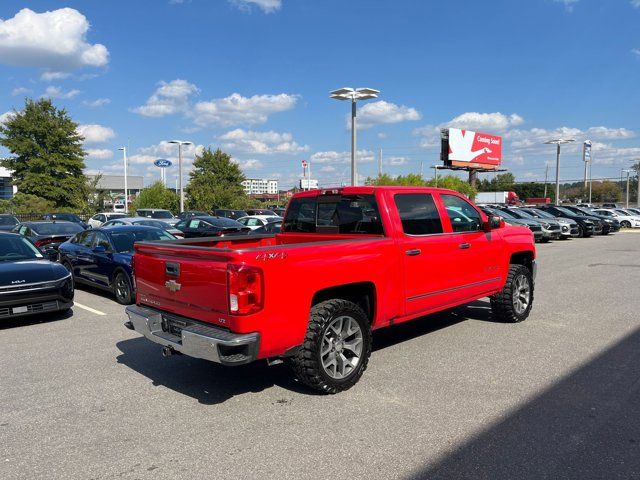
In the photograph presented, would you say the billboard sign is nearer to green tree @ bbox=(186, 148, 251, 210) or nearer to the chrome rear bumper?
green tree @ bbox=(186, 148, 251, 210)

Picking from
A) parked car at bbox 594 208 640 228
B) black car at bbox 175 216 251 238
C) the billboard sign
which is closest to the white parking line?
black car at bbox 175 216 251 238

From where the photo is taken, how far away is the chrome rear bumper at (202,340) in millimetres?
Result: 3949

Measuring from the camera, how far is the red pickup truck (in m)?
4.02

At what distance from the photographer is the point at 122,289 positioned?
9164 millimetres

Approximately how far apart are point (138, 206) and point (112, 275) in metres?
42.6

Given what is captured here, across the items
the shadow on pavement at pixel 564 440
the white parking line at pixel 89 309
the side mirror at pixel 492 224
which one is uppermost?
the side mirror at pixel 492 224

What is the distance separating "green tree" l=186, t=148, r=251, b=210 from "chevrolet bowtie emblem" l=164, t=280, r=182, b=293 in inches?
1773

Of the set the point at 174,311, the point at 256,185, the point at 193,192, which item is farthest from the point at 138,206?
the point at 256,185

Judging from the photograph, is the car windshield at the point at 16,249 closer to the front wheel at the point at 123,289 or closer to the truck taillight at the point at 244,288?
the front wheel at the point at 123,289

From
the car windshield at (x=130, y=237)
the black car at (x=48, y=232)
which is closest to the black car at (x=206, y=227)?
the black car at (x=48, y=232)

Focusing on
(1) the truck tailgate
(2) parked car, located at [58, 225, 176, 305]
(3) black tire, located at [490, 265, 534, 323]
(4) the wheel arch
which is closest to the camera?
(1) the truck tailgate

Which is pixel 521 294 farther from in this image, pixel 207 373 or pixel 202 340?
pixel 202 340

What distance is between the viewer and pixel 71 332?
7105 millimetres

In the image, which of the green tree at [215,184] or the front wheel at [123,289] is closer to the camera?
the front wheel at [123,289]
